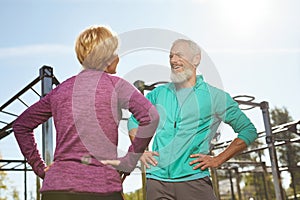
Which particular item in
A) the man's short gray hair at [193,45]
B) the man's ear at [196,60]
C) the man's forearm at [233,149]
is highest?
the man's short gray hair at [193,45]

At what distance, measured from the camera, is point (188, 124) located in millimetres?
1675

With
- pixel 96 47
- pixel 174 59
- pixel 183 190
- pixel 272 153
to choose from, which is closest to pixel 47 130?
pixel 174 59

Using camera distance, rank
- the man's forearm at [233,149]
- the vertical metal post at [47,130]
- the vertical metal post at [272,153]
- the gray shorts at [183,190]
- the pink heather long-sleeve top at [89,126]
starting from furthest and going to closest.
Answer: the vertical metal post at [272,153] < the vertical metal post at [47,130] < the man's forearm at [233,149] < the gray shorts at [183,190] < the pink heather long-sleeve top at [89,126]

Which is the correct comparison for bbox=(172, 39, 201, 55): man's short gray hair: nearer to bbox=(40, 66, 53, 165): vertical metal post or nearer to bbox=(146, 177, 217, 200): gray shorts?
bbox=(146, 177, 217, 200): gray shorts

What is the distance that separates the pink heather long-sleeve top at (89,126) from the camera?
1.16 m

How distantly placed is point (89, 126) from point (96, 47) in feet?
0.89

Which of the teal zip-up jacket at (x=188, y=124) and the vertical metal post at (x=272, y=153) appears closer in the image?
the teal zip-up jacket at (x=188, y=124)

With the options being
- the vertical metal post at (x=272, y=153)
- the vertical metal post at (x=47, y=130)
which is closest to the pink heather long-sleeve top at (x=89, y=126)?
the vertical metal post at (x=47, y=130)

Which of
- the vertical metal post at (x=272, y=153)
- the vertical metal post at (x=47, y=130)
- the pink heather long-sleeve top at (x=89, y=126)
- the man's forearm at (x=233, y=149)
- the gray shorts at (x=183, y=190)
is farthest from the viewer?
the vertical metal post at (x=272, y=153)

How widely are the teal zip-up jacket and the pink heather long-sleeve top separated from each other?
0.39 meters

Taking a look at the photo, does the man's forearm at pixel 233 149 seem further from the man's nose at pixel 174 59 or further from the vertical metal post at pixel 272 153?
the vertical metal post at pixel 272 153

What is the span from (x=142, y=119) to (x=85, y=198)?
0.29 metres

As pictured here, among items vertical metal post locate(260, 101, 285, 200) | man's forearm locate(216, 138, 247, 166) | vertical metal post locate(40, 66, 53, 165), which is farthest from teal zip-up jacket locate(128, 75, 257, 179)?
vertical metal post locate(260, 101, 285, 200)

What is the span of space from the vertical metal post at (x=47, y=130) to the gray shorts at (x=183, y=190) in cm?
160
